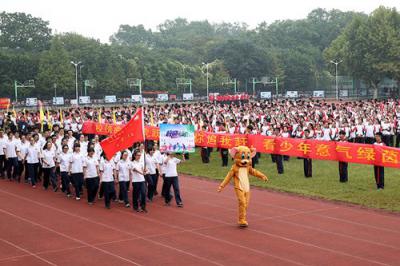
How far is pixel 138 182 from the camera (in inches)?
610

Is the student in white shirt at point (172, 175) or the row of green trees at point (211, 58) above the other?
the row of green trees at point (211, 58)

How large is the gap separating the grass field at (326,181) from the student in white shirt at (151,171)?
12.9 ft

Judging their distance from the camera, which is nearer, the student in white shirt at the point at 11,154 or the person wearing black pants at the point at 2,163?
the student in white shirt at the point at 11,154

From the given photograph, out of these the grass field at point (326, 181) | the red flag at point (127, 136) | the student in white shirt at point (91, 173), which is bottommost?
the grass field at point (326, 181)

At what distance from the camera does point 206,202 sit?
17.0 metres

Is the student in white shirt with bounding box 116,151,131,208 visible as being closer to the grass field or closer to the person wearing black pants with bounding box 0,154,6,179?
the grass field

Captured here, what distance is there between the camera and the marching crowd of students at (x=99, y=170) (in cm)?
1588

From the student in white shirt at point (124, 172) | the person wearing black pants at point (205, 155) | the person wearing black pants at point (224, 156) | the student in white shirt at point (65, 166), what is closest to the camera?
the student in white shirt at point (124, 172)

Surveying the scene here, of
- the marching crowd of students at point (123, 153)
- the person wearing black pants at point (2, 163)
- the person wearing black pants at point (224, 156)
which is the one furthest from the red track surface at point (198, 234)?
the person wearing black pants at point (224, 156)

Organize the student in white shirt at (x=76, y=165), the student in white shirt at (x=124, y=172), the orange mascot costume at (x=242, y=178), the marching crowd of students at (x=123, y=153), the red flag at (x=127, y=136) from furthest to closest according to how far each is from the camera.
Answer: the student in white shirt at (x=76, y=165)
the marching crowd of students at (x=123, y=153)
the student in white shirt at (x=124, y=172)
the red flag at (x=127, y=136)
the orange mascot costume at (x=242, y=178)

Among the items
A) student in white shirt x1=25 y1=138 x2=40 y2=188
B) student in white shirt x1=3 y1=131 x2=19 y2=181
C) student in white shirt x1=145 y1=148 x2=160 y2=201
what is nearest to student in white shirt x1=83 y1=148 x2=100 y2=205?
student in white shirt x1=145 y1=148 x2=160 y2=201

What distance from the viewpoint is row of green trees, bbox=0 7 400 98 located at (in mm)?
70125

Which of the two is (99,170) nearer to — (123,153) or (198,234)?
(123,153)

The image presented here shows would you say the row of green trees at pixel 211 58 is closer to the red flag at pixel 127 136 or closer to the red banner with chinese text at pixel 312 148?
the red banner with chinese text at pixel 312 148
